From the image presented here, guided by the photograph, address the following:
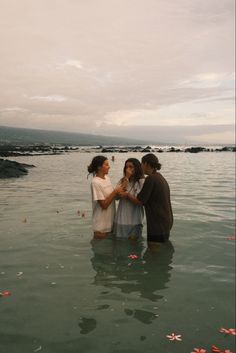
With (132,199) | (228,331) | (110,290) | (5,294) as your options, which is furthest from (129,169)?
(228,331)

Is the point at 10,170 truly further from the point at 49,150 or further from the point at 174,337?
the point at 49,150

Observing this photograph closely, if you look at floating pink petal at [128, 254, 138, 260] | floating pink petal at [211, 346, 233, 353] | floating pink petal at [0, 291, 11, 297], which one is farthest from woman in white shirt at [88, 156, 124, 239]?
floating pink petal at [211, 346, 233, 353]

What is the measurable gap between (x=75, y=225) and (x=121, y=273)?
4676mm

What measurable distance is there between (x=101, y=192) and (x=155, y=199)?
1.16m

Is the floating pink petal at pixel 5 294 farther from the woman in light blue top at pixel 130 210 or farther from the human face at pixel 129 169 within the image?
the human face at pixel 129 169

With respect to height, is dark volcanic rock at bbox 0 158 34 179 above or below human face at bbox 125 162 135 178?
below

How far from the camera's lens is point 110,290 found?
7.07 m

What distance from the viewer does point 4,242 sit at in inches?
396

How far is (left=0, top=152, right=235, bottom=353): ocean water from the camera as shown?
18.0 feet

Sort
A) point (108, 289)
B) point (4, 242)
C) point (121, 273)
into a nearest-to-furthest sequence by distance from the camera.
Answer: point (108, 289) → point (121, 273) → point (4, 242)

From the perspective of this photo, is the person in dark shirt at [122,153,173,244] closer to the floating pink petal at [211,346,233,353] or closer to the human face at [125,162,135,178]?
the human face at [125,162,135,178]

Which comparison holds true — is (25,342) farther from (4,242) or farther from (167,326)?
A: (4,242)

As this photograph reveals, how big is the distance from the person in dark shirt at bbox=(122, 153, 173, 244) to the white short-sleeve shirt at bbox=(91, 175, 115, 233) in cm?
44

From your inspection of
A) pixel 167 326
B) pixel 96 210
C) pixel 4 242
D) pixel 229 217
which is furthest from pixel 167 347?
pixel 229 217
